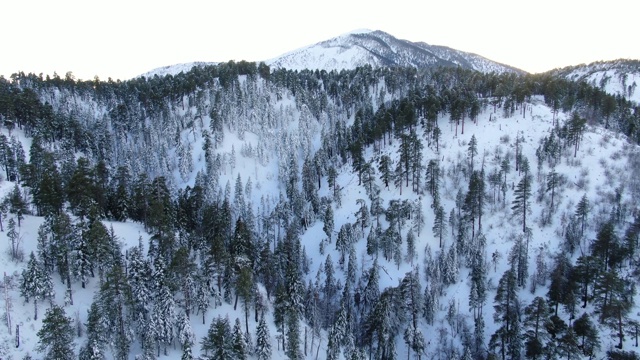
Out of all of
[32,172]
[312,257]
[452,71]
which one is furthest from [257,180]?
[452,71]

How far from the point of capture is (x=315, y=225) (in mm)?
112375

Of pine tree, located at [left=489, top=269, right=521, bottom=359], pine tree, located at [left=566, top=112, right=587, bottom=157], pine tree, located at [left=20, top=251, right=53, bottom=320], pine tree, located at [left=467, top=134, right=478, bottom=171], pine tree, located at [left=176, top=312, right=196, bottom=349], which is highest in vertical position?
pine tree, located at [left=566, top=112, right=587, bottom=157]

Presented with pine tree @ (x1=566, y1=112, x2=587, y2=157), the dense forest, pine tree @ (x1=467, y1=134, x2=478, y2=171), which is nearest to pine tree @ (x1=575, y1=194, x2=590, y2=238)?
the dense forest

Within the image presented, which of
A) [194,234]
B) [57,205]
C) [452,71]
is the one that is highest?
Answer: [452,71]

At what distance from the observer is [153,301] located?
200 feet

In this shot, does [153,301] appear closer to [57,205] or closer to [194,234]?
[194,234]

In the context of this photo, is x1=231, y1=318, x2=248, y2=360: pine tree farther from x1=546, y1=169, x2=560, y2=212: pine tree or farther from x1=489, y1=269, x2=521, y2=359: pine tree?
x1=546, y1=169, x2=560, y2=212: pine tree

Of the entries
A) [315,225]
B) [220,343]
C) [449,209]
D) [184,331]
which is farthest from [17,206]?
[449,209]

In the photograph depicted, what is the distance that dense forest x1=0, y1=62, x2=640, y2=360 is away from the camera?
61.6 m

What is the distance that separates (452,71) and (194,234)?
140942mm

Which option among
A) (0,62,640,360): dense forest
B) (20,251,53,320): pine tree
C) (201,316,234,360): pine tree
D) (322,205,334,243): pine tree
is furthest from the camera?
(322,205,334,243): pine tree

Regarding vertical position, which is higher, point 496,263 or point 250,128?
point 250,128

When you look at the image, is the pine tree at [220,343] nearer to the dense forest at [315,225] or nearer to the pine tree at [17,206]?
the dense forest at [315,225]

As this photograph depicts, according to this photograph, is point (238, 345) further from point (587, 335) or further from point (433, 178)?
point (433, 178)
